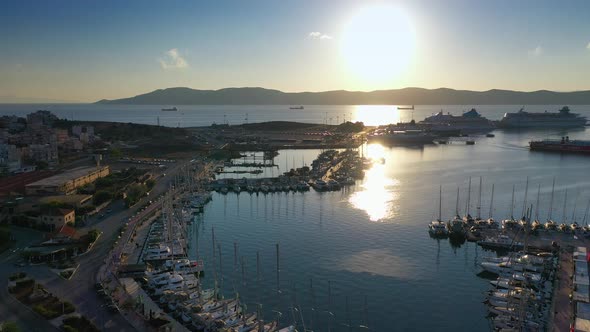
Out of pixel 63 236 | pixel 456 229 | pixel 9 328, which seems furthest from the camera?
pixel 456 229

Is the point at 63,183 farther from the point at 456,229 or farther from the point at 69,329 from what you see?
the point at 456,229

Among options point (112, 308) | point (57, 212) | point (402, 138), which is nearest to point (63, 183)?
point (57, 212)

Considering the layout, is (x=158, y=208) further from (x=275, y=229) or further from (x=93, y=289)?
(x=93, y=289)

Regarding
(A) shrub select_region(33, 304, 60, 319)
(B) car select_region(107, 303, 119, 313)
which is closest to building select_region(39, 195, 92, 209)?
(A) shrub select_region(33, 304, 60, 319)

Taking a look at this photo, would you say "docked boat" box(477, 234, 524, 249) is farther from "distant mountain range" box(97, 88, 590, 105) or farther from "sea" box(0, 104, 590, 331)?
"distant mountain range" box(97, 88, 590, 105)

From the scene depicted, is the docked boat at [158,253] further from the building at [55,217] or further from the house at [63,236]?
the building at [55,217]

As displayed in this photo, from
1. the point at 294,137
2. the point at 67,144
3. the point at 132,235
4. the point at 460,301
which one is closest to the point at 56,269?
the point at 132,235
